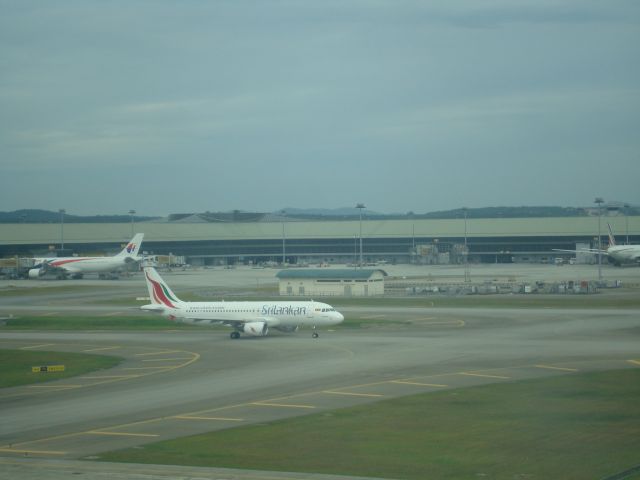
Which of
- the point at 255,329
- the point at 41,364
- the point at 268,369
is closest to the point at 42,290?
the point at 255,329

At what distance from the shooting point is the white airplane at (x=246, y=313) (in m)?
75.8

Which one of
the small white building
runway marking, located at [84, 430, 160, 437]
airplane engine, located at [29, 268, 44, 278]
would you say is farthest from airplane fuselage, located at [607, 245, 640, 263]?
runway marking, located at [84, 430, 160, 437]

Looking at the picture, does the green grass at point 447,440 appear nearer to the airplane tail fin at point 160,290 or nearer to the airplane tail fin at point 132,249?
the airplane tail fin at point 160,290

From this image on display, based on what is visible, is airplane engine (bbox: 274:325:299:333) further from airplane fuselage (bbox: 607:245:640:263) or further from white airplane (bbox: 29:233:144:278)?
airplane fuselage (bbox: 607:245:640:263)

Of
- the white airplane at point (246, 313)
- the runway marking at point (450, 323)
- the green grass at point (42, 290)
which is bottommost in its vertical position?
the runway marking at point (450, 323)

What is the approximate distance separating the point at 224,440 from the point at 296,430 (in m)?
3.63

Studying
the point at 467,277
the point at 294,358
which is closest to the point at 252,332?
the point at 294,358

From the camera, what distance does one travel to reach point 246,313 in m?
77.2

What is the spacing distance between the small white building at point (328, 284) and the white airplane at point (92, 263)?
53195 millimetres

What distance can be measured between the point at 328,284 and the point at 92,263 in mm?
64716

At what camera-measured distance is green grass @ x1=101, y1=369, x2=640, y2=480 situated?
30.6m

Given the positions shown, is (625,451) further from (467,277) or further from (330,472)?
(467,277)

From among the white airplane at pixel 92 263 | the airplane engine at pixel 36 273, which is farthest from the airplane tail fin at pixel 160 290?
the airplane engine at pixel 36 273

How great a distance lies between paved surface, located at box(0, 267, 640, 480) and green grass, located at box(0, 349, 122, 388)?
205cm
